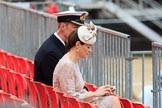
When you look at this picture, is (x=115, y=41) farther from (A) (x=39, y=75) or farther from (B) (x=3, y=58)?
(B) (x=3, y=58)

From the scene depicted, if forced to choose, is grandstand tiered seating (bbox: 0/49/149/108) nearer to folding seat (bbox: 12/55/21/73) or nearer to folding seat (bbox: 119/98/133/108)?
folding seat (bbox: 119/98/133/108)

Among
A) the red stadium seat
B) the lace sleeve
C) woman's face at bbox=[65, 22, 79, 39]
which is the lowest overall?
the red stadium seat

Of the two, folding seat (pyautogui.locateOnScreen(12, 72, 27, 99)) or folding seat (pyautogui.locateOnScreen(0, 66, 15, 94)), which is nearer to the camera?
folding seat (pyautogui.locateOnScreen(12, 72, 27, 99))

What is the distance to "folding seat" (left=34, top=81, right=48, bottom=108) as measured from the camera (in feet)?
25.2

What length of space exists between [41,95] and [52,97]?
28 cm

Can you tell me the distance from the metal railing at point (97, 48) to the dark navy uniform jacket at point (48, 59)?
936mm

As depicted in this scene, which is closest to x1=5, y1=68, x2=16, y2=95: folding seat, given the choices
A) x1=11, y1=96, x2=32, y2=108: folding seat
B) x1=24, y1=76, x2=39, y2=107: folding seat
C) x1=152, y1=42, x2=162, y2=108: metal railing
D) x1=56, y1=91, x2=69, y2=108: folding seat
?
x1=24, y1=76, x2=39, y2=107: folding seat

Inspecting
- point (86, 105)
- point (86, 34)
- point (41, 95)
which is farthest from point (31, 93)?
point (86, 105)

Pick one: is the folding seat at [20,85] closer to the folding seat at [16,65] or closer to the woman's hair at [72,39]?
the woman's hair at [72,39]

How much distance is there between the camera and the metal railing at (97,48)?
8820 mm

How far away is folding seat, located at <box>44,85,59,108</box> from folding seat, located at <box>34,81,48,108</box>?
0.32 feet

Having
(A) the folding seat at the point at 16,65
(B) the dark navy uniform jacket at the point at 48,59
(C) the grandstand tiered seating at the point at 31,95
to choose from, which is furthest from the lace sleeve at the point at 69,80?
(A) the folding seat at the point at 16,65

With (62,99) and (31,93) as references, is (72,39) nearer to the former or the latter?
(62,99)

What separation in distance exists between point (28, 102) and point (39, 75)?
0.31m
